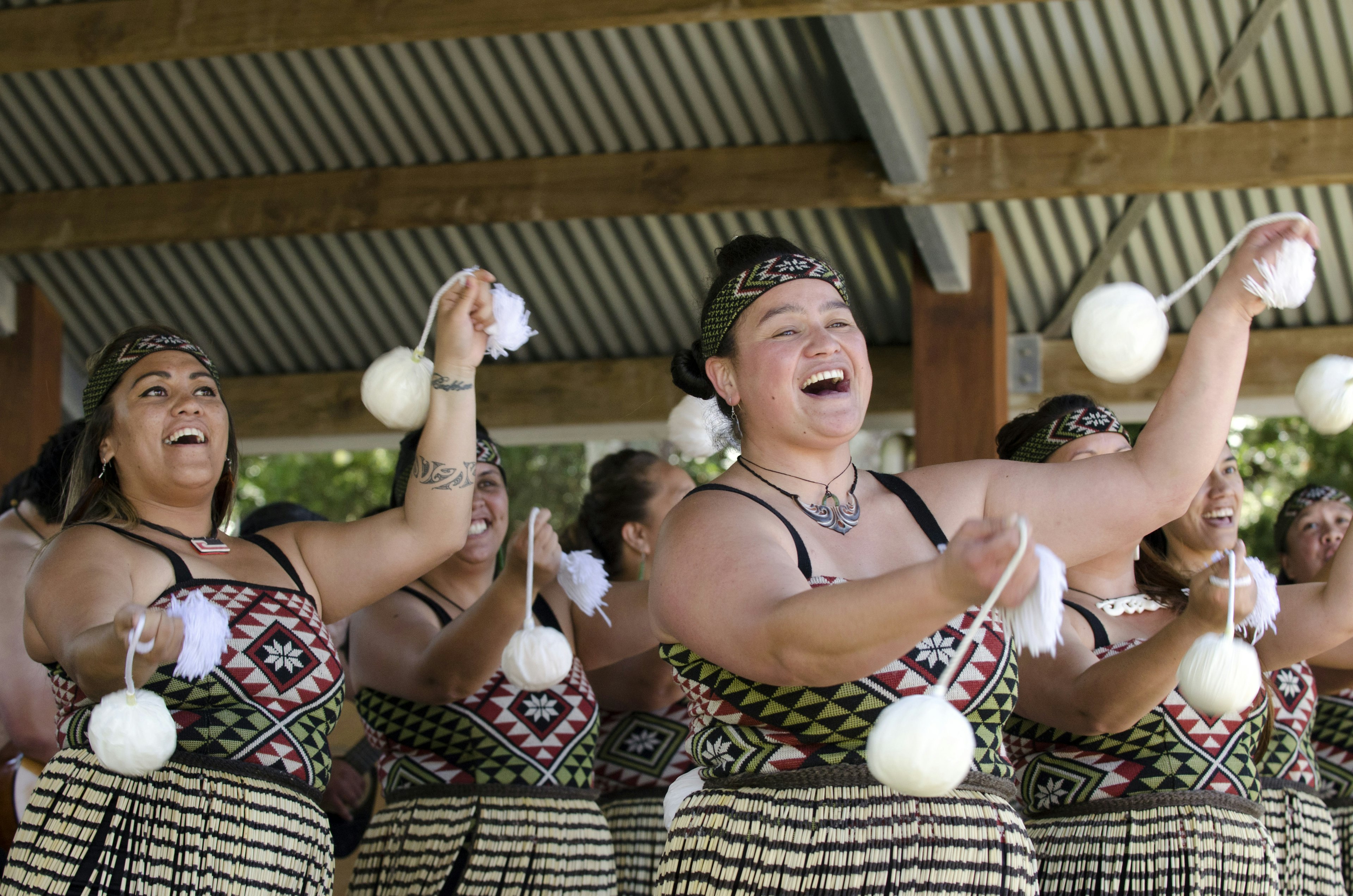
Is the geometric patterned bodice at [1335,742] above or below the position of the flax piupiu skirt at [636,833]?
above

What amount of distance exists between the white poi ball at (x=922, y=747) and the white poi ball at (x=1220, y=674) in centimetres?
51

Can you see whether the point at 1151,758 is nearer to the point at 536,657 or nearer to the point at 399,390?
the point at 536,657

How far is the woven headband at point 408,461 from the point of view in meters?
3.38

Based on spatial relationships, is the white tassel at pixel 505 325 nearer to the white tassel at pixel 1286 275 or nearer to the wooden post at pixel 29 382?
the white tassel at pixel 1286 275

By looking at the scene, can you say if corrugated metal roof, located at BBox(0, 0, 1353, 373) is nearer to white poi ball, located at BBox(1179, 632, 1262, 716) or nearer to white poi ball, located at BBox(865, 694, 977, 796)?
white poi ball, located at BBox(1179, 632, 1262, 716)

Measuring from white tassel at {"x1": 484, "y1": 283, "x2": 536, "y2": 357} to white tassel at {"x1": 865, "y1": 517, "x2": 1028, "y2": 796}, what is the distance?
1059mm

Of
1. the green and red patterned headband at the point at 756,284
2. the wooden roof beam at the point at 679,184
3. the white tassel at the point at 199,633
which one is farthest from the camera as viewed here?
the wooden roof beam at the point at 679,184

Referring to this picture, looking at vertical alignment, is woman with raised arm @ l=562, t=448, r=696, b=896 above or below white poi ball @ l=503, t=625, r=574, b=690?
above

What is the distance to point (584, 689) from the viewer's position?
3.28 meters

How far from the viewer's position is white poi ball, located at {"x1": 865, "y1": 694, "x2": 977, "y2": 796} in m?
1.59

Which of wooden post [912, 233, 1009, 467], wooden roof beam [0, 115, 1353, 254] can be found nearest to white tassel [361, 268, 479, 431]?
wooden roof beam [0, 115, 1353, 254]

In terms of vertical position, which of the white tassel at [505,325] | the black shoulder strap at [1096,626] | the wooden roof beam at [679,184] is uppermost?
the wooden roof beam at [679,184]

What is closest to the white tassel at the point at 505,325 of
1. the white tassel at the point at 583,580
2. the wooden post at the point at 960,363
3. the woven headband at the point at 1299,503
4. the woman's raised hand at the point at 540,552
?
the woman's raised hand at the point at 540,552

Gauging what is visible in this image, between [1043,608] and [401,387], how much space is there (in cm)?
125
